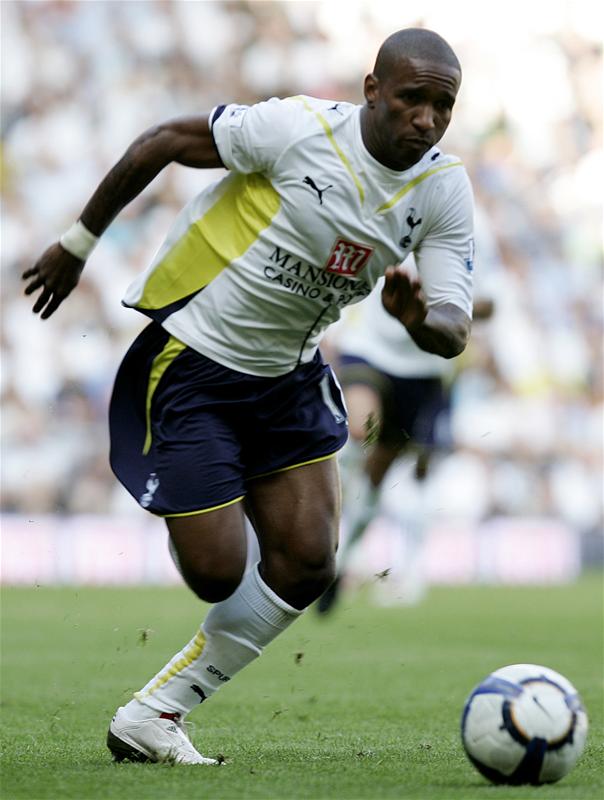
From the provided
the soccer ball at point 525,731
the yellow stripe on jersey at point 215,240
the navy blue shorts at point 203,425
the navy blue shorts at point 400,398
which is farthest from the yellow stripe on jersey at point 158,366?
the navy blue shorts at point 400,398

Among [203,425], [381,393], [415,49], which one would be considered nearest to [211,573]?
[203,425]

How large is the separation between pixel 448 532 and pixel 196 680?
1426 cm

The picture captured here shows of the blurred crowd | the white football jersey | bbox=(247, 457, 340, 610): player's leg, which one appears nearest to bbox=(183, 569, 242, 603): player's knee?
bbox=(247, 457, 340, 610): player's leg

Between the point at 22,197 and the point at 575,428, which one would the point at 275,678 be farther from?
the point at 575,428

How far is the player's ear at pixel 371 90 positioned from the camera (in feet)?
15.3

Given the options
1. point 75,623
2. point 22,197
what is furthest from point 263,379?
point 22,197

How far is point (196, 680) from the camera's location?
4848 millimetres

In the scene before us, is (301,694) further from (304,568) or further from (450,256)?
(450,256)

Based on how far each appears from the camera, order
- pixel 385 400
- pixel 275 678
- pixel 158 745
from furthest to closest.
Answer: pixel 385 400 < pixel 275 678 < pixel 158 745

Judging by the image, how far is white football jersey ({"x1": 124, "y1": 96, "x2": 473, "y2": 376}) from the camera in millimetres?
4738

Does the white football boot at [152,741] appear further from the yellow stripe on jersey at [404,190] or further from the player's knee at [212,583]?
the yellow stripe on jersey at [404,190]

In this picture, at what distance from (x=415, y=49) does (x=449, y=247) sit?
71cm

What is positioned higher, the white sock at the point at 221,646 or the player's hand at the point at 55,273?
the player's hand at the point at 55,273

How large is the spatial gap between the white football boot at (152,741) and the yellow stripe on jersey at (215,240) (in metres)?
1.42
